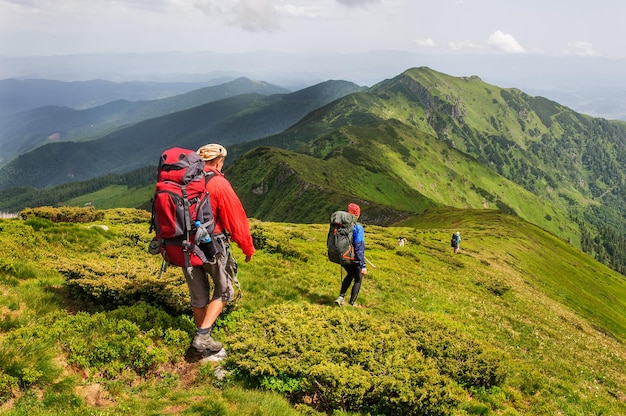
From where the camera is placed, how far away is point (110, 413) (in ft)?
20.6

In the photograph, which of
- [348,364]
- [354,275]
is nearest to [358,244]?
[354,275]

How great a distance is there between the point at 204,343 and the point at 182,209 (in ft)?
11.7

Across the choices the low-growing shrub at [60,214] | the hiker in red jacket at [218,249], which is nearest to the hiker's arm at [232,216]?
the hiker in red jacket at [218,249]

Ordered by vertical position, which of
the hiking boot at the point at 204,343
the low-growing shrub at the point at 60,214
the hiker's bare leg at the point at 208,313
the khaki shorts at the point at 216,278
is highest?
the khaki shorts at the point at 216,278

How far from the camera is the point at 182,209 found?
304 inches

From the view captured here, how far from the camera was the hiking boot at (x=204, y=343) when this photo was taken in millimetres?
8852

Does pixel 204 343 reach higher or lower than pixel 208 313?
lower

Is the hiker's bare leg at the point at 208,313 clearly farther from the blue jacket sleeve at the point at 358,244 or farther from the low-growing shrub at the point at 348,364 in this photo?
the blue jacket sleeve at the point at 358,244

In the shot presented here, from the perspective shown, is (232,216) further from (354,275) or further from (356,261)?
(354,275)

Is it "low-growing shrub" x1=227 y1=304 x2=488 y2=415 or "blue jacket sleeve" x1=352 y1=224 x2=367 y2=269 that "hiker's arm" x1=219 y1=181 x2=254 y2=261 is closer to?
"low-growing shrub" x1=227 y1=304 x2=488 y2=415

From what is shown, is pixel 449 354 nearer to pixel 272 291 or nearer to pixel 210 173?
pixel 272 291

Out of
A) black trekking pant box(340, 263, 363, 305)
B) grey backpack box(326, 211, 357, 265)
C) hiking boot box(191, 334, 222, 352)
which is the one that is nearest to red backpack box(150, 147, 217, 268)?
hiking boot box(191, 334, 222, 352)

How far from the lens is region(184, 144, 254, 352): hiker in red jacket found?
326 inches

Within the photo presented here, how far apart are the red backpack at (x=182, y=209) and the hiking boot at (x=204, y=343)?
83.6 inches
